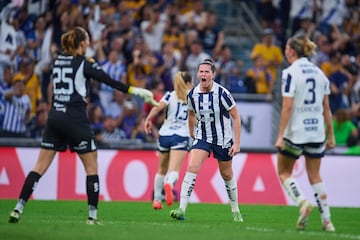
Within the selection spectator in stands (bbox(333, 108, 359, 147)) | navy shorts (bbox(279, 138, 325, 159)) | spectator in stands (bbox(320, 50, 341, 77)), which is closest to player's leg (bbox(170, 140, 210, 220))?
navy shorts (bbox(279, 138, 325, 159))

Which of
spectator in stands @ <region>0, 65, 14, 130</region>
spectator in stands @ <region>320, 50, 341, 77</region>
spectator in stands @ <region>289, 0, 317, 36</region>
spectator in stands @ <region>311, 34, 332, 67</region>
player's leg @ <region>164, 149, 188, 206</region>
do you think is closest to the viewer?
player's leg @ <region>164, 149, 188, 206</region>

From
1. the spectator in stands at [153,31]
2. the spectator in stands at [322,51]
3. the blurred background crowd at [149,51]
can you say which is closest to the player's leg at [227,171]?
the blurred background crowd at [149,51]

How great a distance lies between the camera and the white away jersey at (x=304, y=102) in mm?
12062

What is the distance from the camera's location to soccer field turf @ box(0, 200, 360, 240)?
11312mm

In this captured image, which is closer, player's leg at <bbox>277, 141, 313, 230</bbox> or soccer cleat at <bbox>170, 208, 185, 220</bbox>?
player's leg at <bbox>277, 141, 313, 230</bbox>

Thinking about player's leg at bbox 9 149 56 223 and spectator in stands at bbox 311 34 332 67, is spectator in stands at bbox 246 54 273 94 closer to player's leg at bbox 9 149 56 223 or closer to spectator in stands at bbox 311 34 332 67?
spectator in stands at bbox 311 34 332 67

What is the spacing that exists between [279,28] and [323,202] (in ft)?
51.0

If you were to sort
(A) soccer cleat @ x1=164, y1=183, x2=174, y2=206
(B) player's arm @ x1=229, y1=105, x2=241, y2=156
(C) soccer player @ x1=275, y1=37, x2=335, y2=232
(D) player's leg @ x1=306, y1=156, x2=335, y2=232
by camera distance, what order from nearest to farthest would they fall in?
1. (C) soccer player @ x1=275, y1=37, x2=335, y2=232
2. (D) player's leg @ x1=306, y1=156, x2=335, y2=232
3. (B) player's arm @ x1=229, y1=105, x2=241, y2=156
4. (A) soccer cleat @ x1=164, y1=183, x2=174, y2=206

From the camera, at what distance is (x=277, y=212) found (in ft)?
58.2

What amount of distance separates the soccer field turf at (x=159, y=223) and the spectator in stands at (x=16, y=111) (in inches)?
109

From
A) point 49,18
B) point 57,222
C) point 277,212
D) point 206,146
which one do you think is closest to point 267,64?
point 49,18

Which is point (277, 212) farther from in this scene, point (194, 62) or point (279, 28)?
point (279, 28)

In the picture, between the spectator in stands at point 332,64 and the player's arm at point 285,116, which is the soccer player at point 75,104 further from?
the spectator in stands at point 332,64

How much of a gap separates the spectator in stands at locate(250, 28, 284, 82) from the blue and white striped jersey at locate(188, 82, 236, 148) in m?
11.0
